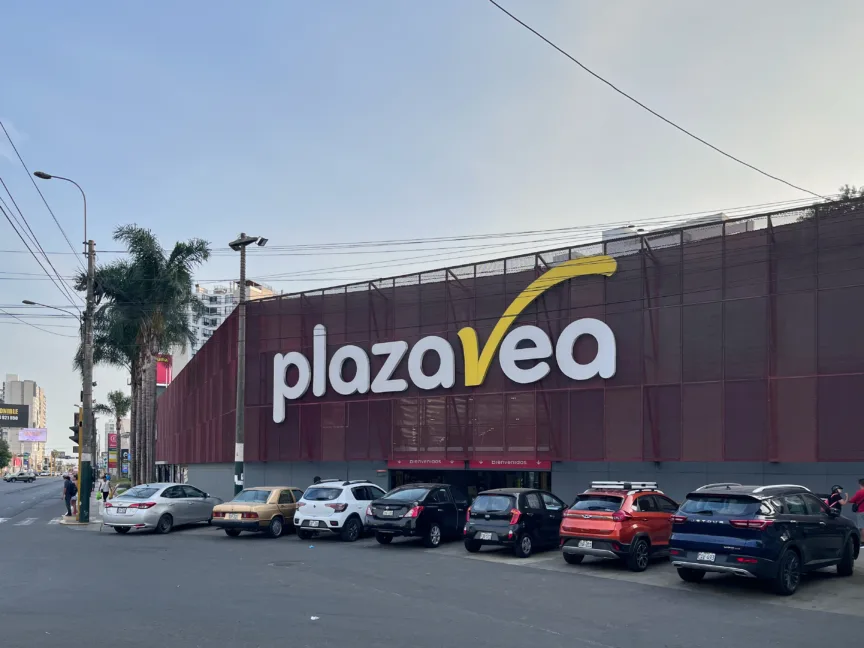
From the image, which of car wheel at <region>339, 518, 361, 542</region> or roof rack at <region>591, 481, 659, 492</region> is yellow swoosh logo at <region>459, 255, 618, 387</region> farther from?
roof rack at <region>591, 481, 659, 492</region>

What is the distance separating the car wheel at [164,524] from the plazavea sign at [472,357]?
8351mm

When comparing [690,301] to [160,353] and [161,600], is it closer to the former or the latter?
[161,600]

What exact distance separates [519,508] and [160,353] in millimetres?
37221

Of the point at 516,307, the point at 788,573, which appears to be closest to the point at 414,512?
the point at 516,307

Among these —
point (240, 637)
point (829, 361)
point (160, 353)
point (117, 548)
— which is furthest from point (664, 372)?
point (160, 353)

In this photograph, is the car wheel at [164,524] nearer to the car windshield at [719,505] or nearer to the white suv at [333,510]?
the white suv at [333,510]

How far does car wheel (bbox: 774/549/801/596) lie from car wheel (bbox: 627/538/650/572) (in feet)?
10.3

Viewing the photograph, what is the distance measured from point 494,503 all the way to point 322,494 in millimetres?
5802

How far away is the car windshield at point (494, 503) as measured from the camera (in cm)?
1903

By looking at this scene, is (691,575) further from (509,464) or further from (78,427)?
(78,427)

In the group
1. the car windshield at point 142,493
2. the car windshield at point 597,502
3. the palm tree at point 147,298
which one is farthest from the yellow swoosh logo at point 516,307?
the palm tree at point 147,298

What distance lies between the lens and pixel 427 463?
29.7m

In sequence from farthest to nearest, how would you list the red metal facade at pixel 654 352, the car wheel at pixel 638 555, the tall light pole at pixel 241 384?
1. the tall light pole at pixel 241 384
2. the red metal facade at pixel 654 352
3. the car wheel at pixel 638 555

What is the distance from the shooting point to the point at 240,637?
10156 millimetres
